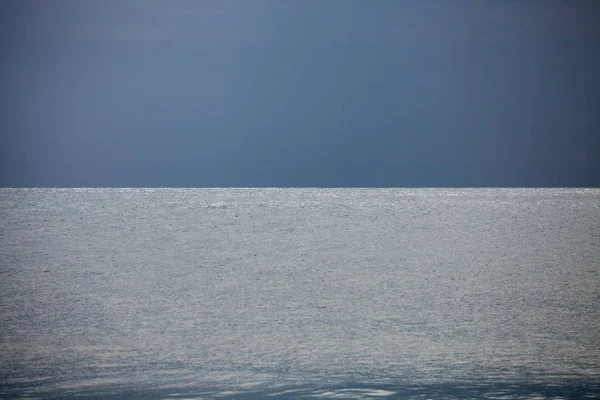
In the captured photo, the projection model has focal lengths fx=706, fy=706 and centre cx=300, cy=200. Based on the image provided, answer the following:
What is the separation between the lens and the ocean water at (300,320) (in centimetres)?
373

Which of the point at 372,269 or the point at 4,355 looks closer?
the point at 4,355

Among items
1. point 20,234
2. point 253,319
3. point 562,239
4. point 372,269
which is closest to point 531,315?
point 253,319

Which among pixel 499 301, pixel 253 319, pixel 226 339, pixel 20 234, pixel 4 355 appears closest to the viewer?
pixel 4 355

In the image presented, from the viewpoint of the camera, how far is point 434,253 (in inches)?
376

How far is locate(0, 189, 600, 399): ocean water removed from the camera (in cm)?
373

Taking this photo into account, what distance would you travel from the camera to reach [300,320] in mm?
5309

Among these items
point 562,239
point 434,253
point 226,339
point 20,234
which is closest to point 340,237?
point 434,253

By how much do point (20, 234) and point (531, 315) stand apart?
936cm

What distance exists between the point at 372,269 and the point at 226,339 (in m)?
3.61

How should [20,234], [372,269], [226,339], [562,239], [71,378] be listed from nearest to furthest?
1. [71,378]
2. [226,339]
3. [372,269]
4. [562,239]
5. [20,234]

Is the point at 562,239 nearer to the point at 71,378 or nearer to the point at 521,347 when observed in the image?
the point at 521,347

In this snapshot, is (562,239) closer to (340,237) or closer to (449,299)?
(340,237)

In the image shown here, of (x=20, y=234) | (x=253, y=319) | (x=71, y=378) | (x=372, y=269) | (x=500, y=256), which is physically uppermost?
(x=20, y=234)

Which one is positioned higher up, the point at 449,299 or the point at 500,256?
the point at 500,256
